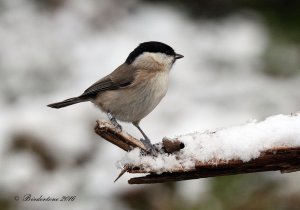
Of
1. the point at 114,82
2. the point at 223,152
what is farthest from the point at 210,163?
the point at 114,82

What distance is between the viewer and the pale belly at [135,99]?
350cm

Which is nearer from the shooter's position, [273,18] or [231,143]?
[231,143]

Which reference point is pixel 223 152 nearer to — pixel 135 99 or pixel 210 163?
pixel 210 163

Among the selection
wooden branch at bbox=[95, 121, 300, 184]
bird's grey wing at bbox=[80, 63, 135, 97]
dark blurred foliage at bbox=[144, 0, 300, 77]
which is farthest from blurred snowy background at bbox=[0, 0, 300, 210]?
wooden branch at bbox=[95, 121, 300, 184]

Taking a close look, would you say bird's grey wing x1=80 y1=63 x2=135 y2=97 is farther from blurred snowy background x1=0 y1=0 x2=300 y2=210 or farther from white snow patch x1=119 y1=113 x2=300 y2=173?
white snow patch x1=119 y1=113 x2=300 y2=173

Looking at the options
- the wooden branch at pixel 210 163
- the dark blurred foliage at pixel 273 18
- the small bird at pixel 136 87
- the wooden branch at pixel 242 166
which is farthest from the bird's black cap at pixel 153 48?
the dark blurred foliage at pixel 273 18

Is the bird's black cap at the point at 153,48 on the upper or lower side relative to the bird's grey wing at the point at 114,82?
upper

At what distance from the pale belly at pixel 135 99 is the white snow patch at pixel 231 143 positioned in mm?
1138

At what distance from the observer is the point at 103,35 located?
6414 millimetres

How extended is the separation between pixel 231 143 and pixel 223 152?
0.15ft

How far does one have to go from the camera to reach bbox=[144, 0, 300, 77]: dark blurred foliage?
5.63 metres

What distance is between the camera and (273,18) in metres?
6.20

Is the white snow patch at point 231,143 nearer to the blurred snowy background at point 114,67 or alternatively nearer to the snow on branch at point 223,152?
the snow on branch at point 223,152

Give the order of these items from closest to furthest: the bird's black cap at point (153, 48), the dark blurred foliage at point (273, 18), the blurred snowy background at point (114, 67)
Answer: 1. the bird's black cap at point (153, 48)
2. the blurred snowy background at point (114, 67)
3. the dark blurred foliage at point (273, 18)
